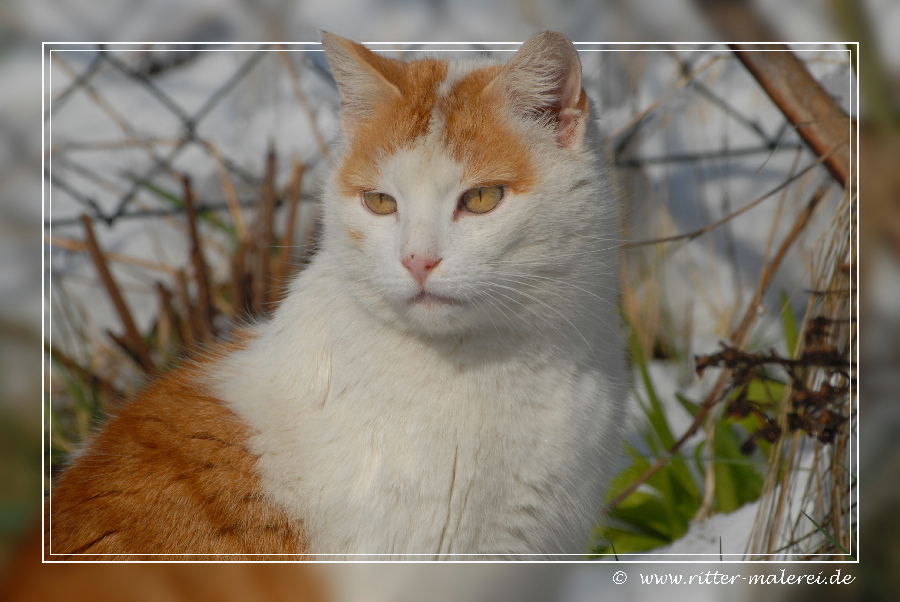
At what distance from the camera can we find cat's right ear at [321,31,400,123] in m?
1.15

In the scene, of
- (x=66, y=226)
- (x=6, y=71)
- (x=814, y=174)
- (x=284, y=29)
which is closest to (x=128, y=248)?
(x=66, y=226)

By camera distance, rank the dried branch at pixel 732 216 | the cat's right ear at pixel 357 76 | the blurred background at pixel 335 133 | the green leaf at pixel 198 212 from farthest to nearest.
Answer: the green leaf at pixel 198 212 < the dried branch at pixel 732 216 < the blurred background at pixel 335 133 < the cat's right ear at pixel 357 76

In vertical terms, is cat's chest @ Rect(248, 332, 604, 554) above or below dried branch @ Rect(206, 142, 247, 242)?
below

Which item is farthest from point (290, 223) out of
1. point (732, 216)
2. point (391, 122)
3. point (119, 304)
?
point (732, 216)

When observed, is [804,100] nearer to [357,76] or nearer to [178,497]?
[357,76]

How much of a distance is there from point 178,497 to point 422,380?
46cm

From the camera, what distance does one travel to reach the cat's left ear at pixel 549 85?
43.1 inches

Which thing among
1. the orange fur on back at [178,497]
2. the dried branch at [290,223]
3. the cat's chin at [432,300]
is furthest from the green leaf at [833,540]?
the dried branch at [290,223]

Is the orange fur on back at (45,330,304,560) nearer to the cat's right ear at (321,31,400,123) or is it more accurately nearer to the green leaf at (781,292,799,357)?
the cat's right ear at (321,31,400,123)

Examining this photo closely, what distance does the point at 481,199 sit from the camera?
1.14m

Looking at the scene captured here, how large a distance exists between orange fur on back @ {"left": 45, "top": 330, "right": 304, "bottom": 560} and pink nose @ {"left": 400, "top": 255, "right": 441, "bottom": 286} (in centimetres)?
43

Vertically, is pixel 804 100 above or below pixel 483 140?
above

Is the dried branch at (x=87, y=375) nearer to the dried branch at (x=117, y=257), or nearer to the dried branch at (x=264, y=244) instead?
the dried branch at (x=117, y=257)

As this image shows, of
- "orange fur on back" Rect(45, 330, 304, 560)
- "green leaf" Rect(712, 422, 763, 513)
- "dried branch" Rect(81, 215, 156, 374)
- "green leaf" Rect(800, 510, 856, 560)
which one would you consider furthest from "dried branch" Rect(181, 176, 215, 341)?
"green leaf" Rect(800, 510, 856, 560)
